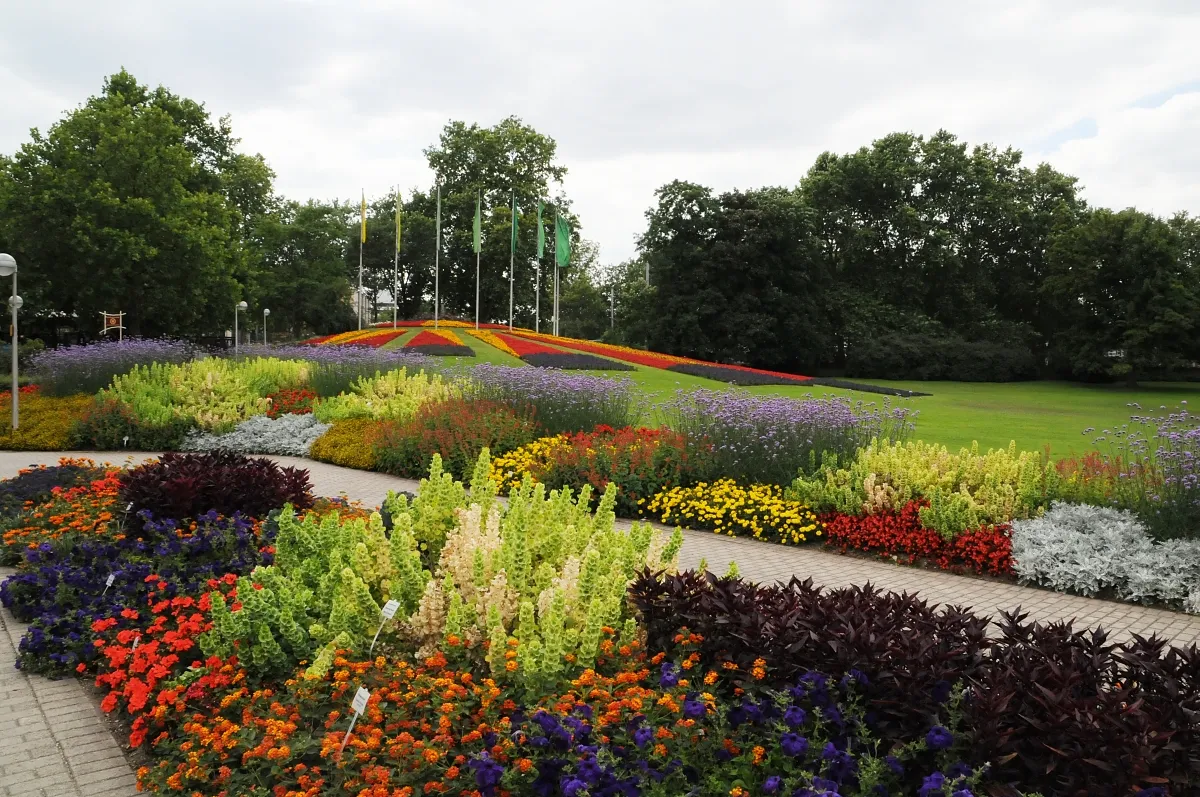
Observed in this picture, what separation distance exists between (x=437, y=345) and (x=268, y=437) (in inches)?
601

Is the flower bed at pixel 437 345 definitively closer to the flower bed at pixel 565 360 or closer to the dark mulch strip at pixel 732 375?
the flower bed at pixel 565 360

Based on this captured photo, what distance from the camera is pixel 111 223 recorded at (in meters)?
25.5

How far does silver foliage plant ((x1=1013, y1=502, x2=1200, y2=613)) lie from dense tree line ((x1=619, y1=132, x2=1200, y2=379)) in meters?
28.4

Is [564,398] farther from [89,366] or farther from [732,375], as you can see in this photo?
A: [732,375]

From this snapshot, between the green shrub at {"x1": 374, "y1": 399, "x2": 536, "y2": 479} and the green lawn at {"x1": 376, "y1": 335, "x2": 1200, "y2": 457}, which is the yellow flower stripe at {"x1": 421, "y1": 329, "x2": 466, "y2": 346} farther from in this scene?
the green shrub at {"x1": 374, "y1": 399, "x2": 536, "y2": 479}

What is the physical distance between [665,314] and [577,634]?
1370 inches

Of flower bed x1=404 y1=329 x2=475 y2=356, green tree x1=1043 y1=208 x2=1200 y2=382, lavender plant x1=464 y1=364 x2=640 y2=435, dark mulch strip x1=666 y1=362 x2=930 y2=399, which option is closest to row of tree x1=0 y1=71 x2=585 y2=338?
flower bed x1=404 y1=329 x2=475 y2=356

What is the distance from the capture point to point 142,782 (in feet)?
10.3

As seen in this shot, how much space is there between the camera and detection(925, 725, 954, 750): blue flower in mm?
2592

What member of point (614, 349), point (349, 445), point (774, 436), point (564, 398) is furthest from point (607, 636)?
point (614, 349)

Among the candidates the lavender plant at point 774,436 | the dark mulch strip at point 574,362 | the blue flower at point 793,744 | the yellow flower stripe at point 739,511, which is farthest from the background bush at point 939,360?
the blue flower at point 793,744

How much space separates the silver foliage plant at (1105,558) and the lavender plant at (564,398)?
18.8 feet

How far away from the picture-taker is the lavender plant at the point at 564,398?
442 inches

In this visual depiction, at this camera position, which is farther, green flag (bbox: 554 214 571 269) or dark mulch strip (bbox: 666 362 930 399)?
green flag (bbox: 554 214 571 269)
